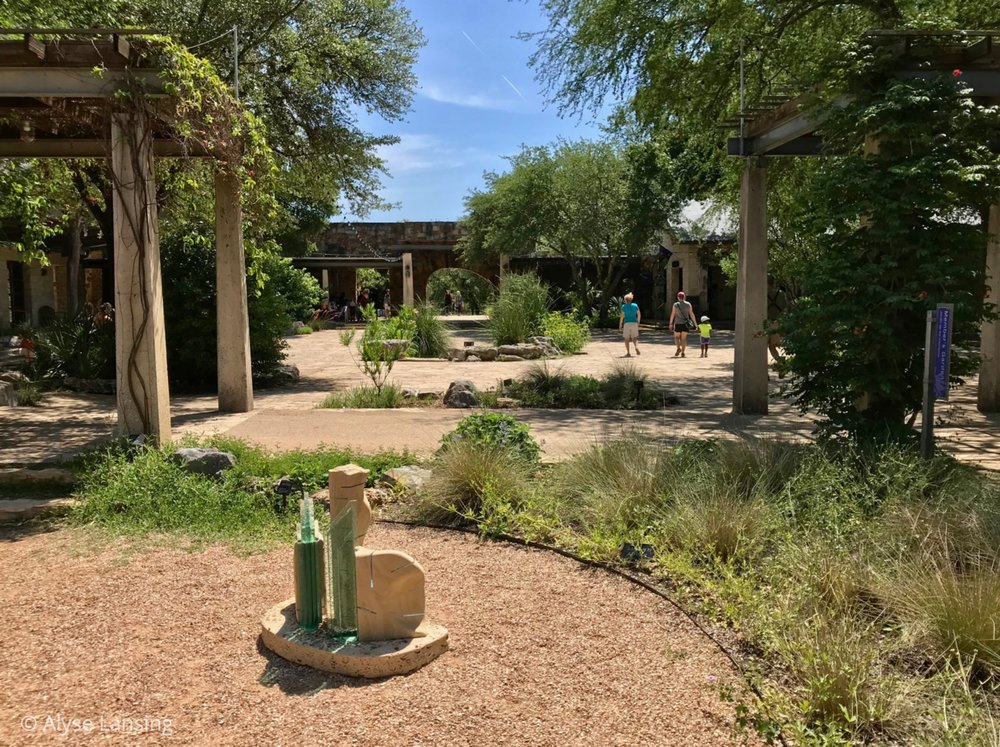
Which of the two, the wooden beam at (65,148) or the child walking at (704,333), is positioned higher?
the wooden beam at (65,148)

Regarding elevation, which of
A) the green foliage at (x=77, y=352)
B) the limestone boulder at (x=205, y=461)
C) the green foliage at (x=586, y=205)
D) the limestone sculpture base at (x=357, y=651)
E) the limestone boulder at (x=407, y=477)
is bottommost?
the limestone sculpture base at (x=357, y=651)

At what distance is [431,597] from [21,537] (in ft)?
10.4

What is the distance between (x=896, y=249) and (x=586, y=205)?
21.8 m

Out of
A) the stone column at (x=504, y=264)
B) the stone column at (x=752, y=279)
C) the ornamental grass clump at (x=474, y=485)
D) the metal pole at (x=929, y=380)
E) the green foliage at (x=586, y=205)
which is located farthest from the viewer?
the stone column at (x=504, y=264)

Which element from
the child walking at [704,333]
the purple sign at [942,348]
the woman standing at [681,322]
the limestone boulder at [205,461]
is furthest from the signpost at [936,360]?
the woman standing at [681,322]

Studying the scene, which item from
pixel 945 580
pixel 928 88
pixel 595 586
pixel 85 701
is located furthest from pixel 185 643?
pixel 928 88

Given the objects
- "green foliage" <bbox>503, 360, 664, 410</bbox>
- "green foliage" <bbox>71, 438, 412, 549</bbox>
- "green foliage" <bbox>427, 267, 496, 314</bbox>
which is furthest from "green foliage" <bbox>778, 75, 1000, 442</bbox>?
"green foliage" <bbox>427, 267, 496, 314</bbox>

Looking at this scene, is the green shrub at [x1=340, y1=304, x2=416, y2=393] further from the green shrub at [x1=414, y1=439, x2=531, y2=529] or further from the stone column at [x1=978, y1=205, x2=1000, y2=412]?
the stone column at [x1=978, y1=205, x2=1000, y2=412]

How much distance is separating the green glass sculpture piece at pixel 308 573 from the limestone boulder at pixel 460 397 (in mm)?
6838

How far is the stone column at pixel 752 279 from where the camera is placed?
9.41m

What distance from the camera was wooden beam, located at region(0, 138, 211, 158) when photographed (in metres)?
8.76

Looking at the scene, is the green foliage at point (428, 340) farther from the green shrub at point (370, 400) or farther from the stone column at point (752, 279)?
the stone column at point (752, 279)

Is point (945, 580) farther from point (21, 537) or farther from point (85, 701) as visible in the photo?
point (21, 537)

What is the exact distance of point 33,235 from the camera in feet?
31.6
